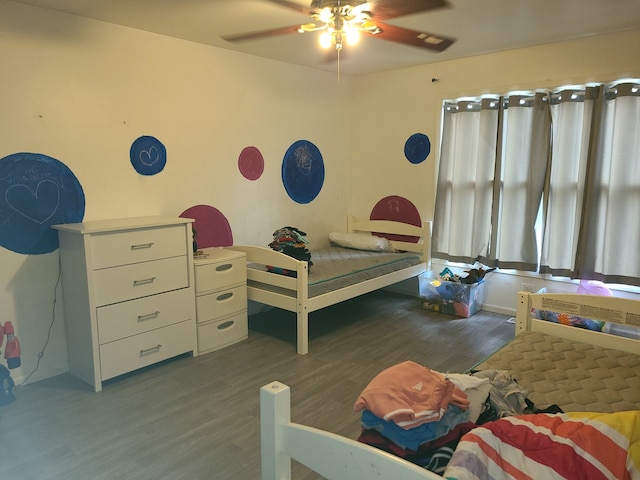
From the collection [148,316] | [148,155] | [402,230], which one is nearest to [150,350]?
[148,316]

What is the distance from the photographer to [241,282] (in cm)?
352

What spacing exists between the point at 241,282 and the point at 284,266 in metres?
0.41

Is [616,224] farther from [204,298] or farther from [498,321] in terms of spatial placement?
[204,298]

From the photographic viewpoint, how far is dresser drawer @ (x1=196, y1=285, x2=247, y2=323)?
10.7 feet

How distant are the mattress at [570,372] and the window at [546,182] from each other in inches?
64.9

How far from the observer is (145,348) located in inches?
117

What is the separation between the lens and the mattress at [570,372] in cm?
180

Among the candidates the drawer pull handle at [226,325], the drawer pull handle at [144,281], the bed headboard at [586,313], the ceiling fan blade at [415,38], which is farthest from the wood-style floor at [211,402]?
the ceiling fan blade at [415,38]

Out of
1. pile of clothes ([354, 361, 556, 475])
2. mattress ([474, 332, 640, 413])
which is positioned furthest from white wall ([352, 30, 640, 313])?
pile of clothes ([354, 361, 556, 475])

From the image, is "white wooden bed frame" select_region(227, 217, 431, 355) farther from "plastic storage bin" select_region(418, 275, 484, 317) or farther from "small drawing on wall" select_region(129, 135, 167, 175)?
"small drawing on wall" select_region(129, 135, 167, 175)

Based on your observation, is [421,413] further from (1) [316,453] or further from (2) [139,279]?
(2) [139,279]

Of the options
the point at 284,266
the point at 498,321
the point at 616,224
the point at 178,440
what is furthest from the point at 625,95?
the point at 178,440

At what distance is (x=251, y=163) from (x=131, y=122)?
1.12m

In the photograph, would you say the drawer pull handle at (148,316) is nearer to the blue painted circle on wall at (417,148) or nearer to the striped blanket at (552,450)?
the striped blanket at (552,450)
